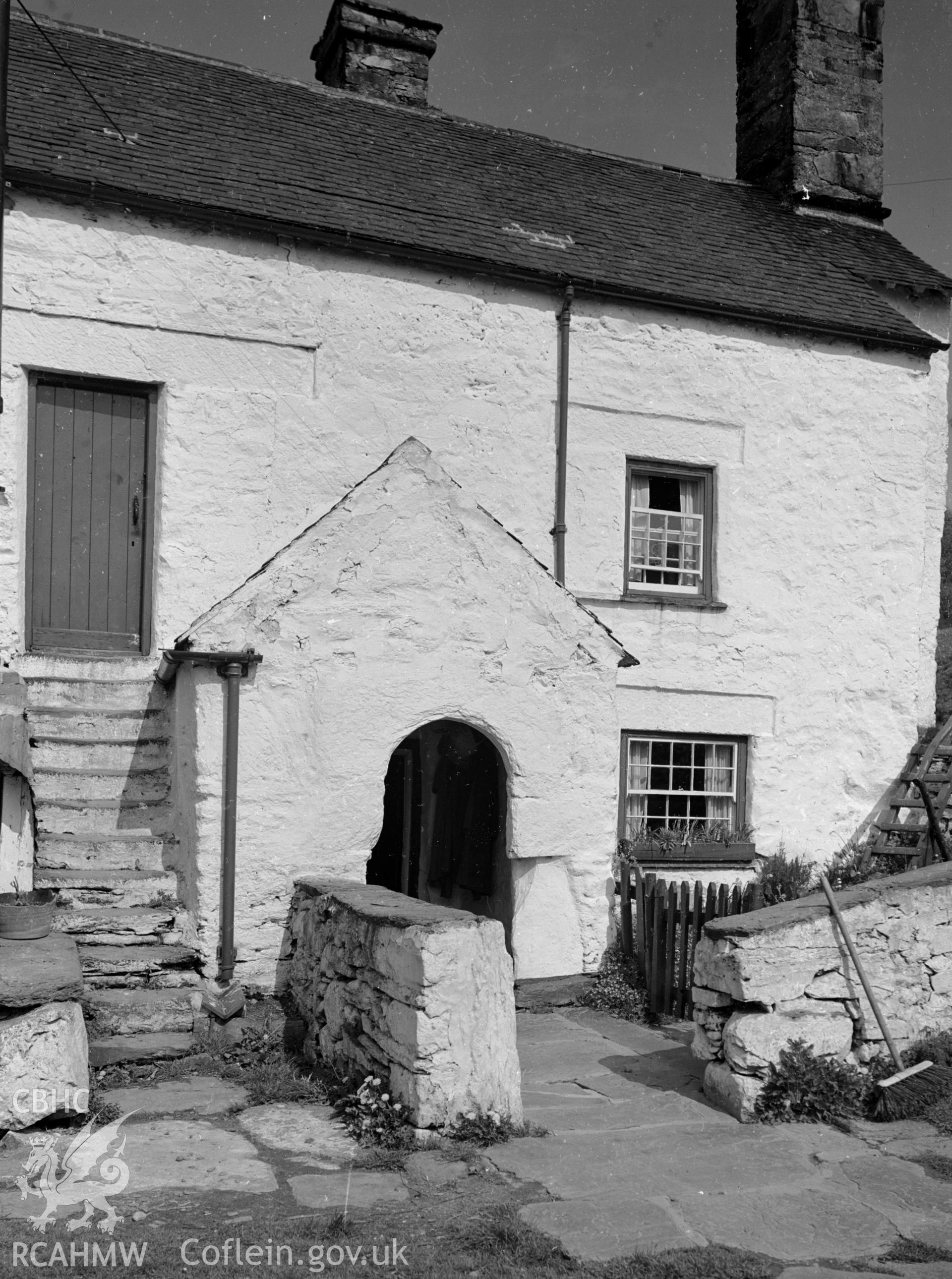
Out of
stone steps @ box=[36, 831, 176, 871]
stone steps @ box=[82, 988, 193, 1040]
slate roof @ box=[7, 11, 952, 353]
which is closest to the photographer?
stone steps @ box=[82, 988, 193, 1040]

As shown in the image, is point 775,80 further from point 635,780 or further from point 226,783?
point 226,783

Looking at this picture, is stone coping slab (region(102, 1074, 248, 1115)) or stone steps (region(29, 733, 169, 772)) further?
stone steps (region(29, 733, 169, 772))

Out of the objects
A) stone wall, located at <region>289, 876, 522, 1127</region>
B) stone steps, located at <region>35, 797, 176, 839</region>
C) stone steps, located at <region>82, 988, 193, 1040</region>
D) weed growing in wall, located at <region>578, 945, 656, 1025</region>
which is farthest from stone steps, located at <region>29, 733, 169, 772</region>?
weed growing in wall, located at <region>578, 945, 656, 1025</region>

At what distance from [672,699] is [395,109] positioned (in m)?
7.72

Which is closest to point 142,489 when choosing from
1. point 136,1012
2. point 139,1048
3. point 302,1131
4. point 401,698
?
point 401,698

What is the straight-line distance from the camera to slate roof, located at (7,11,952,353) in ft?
36.3

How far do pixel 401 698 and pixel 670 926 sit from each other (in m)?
2.72

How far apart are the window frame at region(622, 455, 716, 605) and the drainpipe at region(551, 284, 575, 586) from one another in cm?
70

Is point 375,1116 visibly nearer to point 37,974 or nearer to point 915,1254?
point 37,974

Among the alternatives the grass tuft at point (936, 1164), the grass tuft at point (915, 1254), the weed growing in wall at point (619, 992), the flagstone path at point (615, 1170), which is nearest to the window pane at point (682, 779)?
the weed growing in wall at point (619, 992)

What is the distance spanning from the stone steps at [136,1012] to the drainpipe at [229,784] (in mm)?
451

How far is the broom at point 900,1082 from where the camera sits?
6992 mm

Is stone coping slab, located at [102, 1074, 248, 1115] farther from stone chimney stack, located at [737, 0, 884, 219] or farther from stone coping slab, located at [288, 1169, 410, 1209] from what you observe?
stone chimney stack, located at [737, 0, 884, 219]

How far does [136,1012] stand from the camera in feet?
25.8
